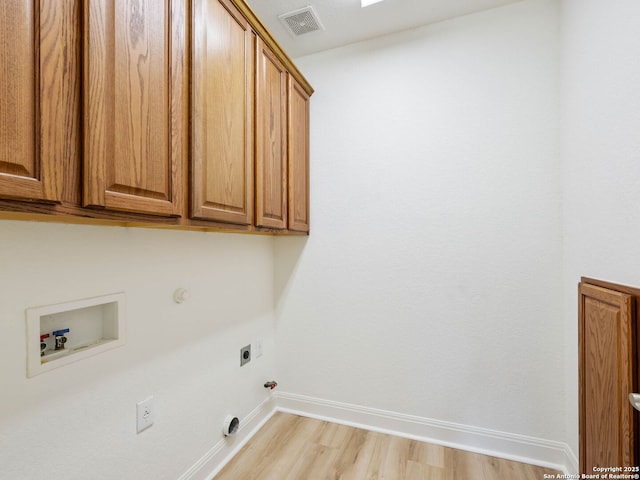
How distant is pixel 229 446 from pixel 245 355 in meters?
0.49

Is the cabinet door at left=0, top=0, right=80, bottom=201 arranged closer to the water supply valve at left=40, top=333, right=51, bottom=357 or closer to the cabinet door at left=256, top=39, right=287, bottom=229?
the water supply valve at left=40, top=333, right=51, bottom=357

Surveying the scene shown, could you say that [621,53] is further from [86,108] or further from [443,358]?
[86,108]

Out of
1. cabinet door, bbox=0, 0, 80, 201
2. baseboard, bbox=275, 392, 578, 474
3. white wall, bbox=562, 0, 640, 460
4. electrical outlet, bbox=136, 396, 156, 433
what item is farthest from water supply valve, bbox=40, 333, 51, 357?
white wall, bbox=562, 0, 640, 460

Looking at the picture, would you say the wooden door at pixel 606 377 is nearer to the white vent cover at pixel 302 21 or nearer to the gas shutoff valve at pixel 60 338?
the gas shutoff valve at pixel 60 338

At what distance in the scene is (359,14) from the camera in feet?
5.80

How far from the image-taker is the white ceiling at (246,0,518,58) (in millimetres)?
1691

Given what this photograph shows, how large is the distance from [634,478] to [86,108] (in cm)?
180

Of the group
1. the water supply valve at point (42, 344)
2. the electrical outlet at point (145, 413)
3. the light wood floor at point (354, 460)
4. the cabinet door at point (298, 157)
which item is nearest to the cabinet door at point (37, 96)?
the water supply valve at point (42, 344)

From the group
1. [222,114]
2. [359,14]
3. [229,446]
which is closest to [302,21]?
[359,14]

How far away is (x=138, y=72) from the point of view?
0.85 meters

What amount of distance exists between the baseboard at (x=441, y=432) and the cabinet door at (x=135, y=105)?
69.4 inches

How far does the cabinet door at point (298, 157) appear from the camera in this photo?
1815 mm

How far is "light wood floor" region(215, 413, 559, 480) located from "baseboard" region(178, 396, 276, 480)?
0.13 feet

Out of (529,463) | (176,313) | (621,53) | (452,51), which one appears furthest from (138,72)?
(529,463)
